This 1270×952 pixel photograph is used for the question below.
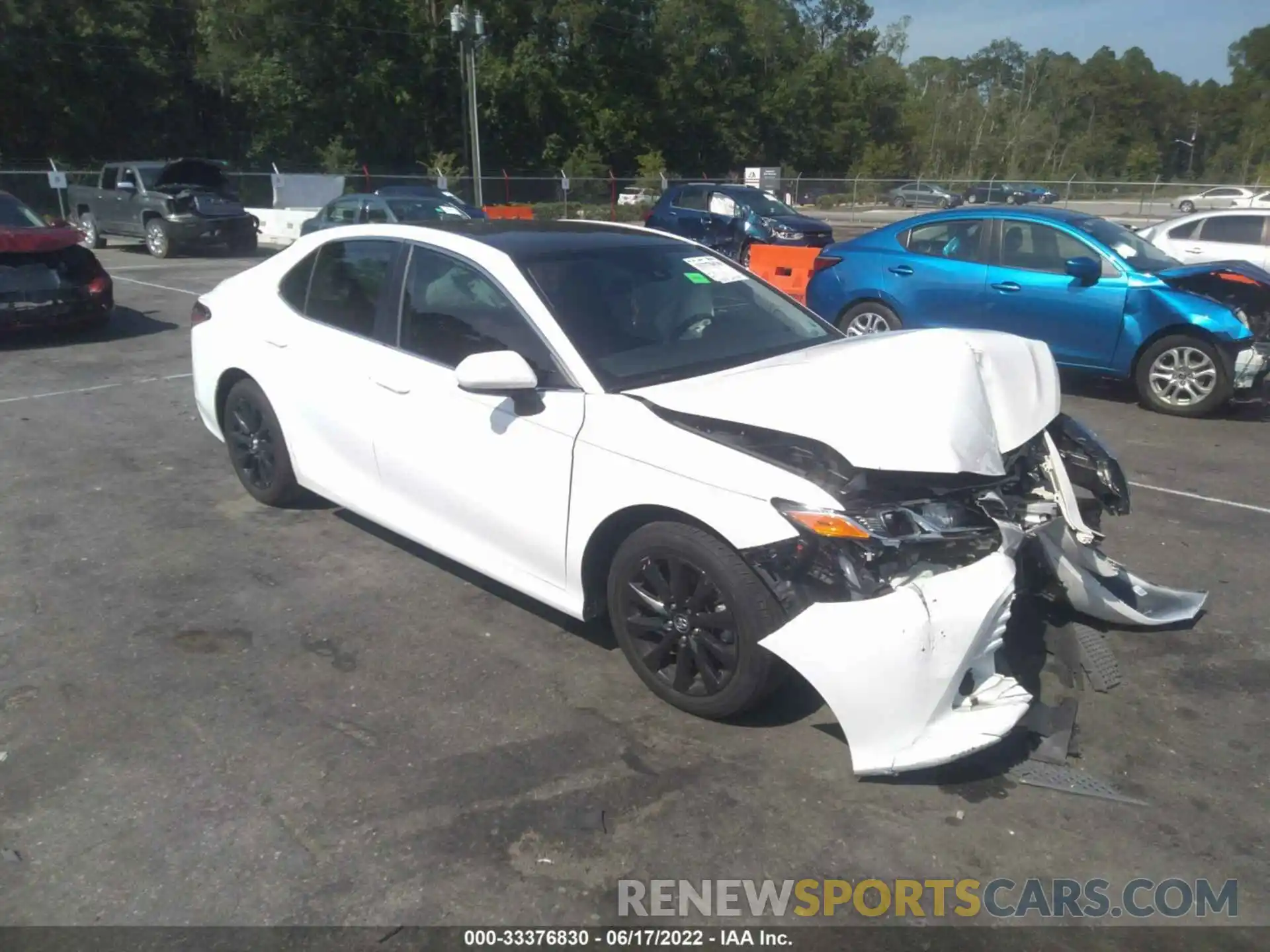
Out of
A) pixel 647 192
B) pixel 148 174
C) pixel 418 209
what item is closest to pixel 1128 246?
pixel 418 209

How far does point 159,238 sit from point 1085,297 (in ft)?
58.4

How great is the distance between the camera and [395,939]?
9.08 ft

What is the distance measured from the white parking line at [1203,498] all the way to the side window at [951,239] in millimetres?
3154

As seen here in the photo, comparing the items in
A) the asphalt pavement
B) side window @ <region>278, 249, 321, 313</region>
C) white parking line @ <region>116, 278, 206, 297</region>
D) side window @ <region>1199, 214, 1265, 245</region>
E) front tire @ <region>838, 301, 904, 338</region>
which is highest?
side window @ <region>1199, 214, 1265, 245</region>

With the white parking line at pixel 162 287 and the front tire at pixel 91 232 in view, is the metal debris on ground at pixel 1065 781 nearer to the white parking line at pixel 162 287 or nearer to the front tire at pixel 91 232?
the white parking line at pixel 162 287

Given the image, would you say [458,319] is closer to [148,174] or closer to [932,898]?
[932,898]

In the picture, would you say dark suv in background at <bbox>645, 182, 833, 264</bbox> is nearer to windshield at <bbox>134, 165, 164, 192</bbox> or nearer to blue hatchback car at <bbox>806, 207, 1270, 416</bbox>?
windshield at <bbox>134, 165, 164, 192</bbox>

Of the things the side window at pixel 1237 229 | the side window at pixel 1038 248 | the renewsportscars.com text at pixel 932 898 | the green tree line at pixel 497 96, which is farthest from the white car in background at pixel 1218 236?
the green tree line at pixel 497 96

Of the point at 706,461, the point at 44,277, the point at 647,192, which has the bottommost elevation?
the point at 44,277

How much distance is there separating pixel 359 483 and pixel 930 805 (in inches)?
118

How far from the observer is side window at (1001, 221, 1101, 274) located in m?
8.72

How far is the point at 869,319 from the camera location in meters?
9.66

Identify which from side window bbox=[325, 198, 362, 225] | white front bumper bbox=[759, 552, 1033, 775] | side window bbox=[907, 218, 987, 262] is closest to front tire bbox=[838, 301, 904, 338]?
side window bbox=[907, 218, 987, 262]

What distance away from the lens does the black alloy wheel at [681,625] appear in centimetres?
356
